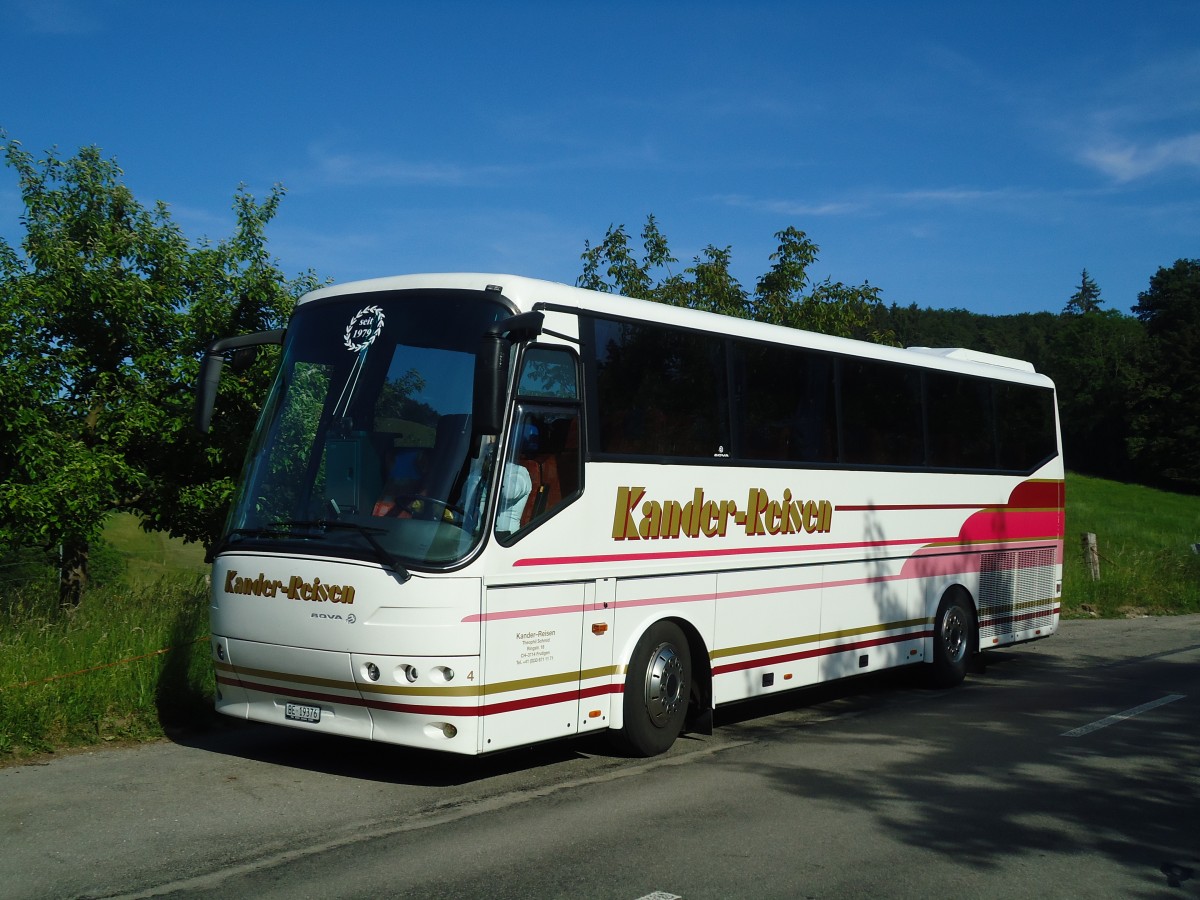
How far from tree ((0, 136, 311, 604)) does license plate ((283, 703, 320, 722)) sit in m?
6.89

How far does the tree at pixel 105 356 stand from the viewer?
13.7m

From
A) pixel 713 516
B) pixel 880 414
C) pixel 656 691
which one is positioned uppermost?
pixel 880 414

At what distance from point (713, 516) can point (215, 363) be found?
13.1ft

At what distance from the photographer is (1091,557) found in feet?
78.1

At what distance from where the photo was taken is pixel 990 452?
13.7 metres

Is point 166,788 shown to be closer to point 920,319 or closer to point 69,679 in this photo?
point 69,679

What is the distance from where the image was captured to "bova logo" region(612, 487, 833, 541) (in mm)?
8625

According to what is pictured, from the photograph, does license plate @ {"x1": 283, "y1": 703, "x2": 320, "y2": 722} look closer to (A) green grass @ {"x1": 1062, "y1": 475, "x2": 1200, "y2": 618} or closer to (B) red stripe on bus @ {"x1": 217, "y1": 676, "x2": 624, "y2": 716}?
(B) red stripe on bus @ {"x1": 217, "y1": 676, "x2": 624, "y2": 716}

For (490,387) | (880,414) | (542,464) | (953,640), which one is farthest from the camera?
(953,640)

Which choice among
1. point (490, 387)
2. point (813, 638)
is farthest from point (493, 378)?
point (813, 638)

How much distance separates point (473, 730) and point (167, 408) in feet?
31.9

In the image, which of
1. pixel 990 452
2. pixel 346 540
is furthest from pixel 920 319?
pixel 346 540

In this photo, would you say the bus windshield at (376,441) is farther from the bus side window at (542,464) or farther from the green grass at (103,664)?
the green grass at (103,664)

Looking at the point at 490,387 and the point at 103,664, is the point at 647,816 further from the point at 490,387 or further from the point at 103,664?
the point at 103,664
